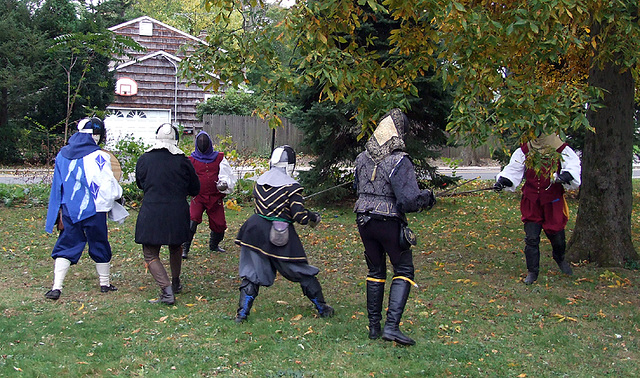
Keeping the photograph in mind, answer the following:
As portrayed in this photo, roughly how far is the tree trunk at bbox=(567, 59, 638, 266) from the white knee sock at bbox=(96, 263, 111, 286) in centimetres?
584

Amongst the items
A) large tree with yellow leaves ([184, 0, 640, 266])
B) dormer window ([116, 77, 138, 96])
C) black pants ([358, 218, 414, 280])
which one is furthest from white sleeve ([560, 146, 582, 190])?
dormer window ([116, 77, 138, 96])

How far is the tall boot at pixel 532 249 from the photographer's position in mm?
7285

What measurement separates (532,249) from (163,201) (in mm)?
4154

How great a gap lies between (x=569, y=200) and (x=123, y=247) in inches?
395

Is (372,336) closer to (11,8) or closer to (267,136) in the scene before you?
(11,8)

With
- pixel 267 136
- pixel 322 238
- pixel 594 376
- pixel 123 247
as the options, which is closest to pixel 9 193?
pixel 123 247

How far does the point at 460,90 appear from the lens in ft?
20.3

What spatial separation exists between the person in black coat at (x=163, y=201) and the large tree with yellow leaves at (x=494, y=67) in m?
0.96

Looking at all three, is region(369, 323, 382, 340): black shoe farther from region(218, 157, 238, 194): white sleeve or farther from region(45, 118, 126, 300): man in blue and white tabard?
region(218, 157, 238, 194): white sleeve

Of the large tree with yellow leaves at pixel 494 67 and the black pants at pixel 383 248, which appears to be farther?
the large tree with yellow leaves at pixel 494 67

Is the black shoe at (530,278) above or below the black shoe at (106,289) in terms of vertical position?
above

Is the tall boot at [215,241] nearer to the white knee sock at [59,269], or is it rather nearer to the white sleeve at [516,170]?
the white knee sock at [59,269]

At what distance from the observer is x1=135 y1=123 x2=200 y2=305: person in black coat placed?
20.9 feet

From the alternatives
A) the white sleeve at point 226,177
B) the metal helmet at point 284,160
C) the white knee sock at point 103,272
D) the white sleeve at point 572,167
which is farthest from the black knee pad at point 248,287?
the white sleeve at point 572,167
